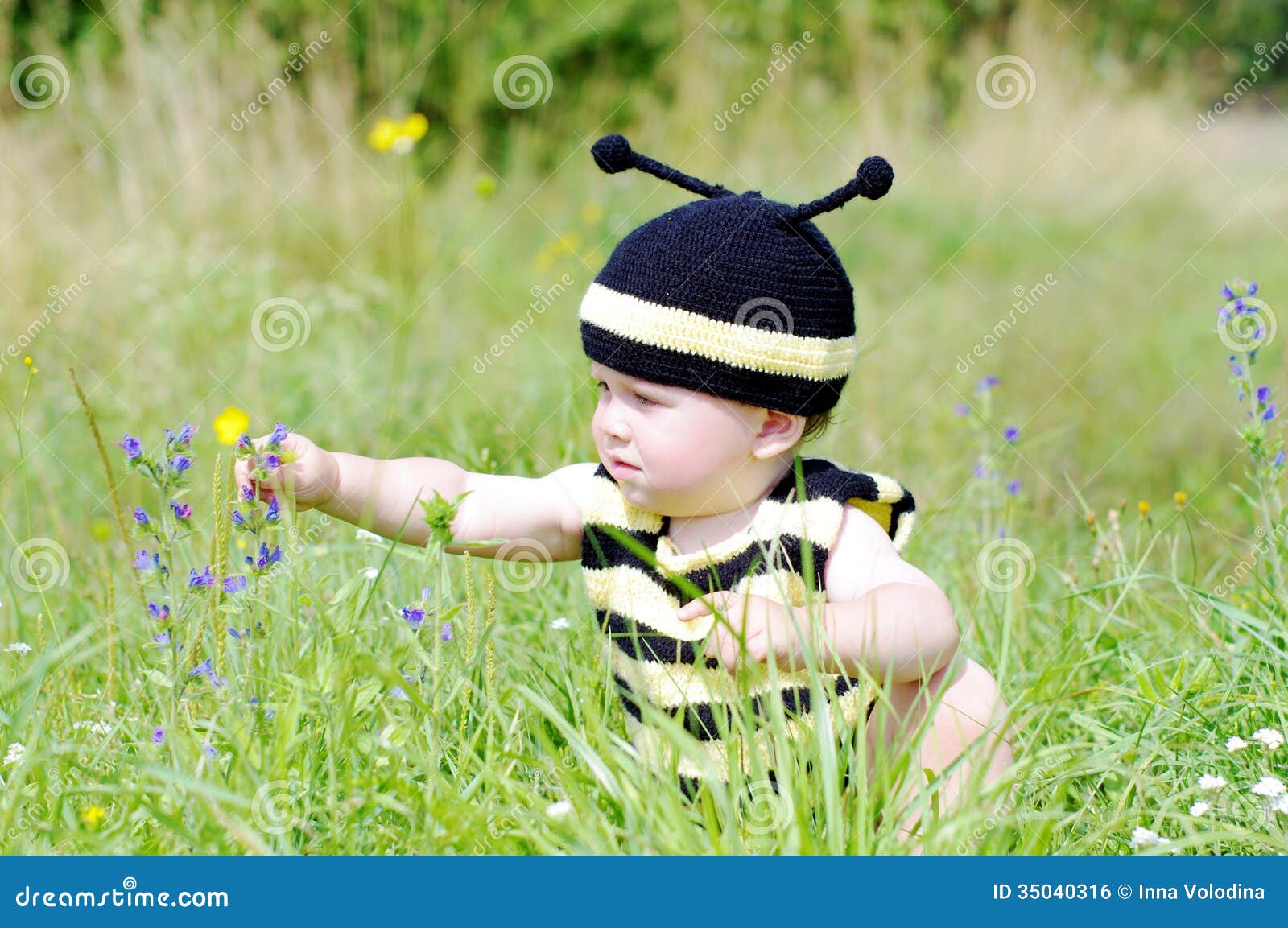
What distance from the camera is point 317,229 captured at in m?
6.21

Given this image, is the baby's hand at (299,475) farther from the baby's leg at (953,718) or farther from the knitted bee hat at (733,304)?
the baby's leg at (953,718)

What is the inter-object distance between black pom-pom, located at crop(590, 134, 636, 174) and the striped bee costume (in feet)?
1.73

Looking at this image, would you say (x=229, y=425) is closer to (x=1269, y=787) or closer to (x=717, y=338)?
(x=717, y=338)

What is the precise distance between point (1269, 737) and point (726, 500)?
35.8 inches

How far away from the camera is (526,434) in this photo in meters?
3.43

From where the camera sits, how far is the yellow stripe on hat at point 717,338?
1.94 metres

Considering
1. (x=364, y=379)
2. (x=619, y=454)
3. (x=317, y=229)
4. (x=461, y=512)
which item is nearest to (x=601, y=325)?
(x=619, y=454)

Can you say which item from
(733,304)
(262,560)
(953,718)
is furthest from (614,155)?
(953,718)

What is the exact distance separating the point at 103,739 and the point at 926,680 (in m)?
1.23

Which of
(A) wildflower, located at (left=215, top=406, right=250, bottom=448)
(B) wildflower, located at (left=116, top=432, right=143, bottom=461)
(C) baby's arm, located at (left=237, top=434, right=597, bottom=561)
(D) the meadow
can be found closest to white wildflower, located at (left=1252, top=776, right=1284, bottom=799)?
(D) the meadow

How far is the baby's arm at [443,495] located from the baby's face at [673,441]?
0.16m

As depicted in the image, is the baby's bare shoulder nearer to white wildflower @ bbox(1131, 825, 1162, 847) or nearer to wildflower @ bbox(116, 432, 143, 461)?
white wildflower @ bbox(1131, 825, 1162, 847)

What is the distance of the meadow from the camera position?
1748 millimetres

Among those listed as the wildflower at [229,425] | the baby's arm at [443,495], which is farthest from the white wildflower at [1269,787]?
the wildflower at [229,425]
